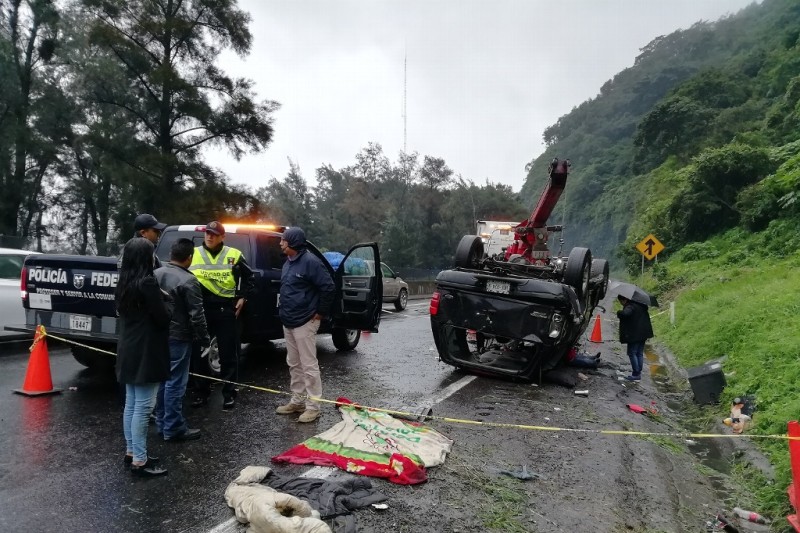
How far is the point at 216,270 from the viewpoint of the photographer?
5.88 m

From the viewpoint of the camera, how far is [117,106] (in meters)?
25.2

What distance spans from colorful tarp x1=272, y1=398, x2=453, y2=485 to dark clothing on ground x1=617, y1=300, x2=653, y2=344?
183 inches

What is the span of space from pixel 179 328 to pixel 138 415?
3.11ft

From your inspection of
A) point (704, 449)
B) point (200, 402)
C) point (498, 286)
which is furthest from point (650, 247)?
point (200, 402)

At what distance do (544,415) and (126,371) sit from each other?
4.44 m

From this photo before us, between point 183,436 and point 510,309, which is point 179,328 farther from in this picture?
point 510,309

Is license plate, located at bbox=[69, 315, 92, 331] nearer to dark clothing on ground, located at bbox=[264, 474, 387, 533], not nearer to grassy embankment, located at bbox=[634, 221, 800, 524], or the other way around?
dark clothing on ground, located at bbox=[264, 474, 387, 533]

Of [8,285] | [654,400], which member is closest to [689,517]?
[654,400]

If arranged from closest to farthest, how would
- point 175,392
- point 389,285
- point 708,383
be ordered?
point 175,392, point 708,383, point 389,285

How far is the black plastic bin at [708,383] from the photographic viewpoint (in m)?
7.48

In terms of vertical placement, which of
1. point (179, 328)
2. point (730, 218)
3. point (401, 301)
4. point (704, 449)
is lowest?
point (704, 449)

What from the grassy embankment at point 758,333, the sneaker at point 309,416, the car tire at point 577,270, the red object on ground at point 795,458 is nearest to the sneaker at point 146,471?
the sneaker at point 309,416

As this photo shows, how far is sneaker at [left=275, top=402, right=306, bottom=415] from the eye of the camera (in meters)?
5.84

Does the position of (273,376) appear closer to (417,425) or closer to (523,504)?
(417,425)
